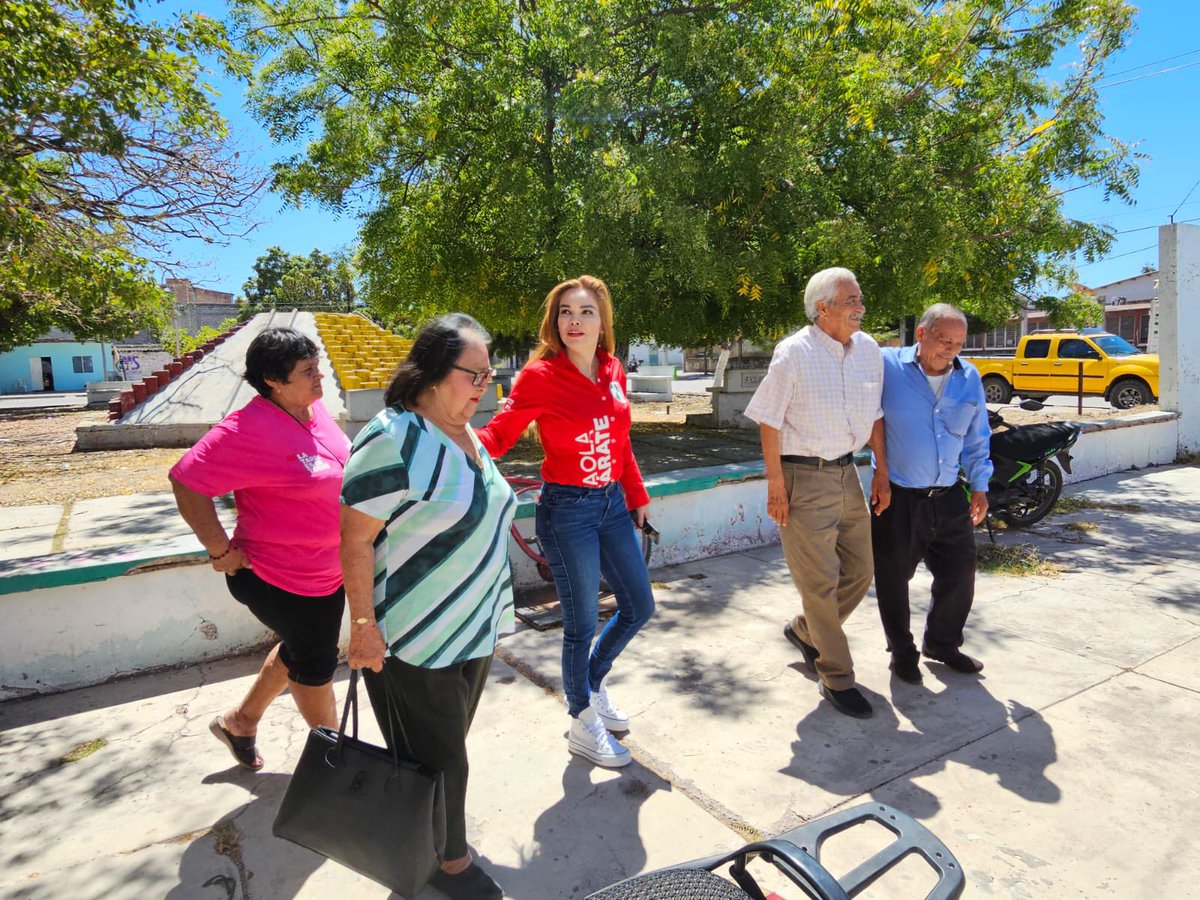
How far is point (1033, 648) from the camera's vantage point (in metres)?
3.94

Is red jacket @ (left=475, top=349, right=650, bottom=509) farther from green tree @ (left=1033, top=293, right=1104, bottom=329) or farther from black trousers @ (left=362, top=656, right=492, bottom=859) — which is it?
green tree @ (left=1033, top=293, right=1104, bottom=329)

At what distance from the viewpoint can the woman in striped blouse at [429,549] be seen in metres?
1.91

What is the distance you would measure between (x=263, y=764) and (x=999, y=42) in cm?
1022

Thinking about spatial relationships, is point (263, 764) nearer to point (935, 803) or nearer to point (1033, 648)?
point (935, 803)

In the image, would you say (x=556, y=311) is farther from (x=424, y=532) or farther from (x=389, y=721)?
(x=389, y=721)

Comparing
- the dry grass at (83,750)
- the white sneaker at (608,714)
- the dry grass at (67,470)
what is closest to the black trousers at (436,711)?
the white sneaker at (608,714)

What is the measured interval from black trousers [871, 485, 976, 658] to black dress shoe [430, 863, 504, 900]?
2.16 metres

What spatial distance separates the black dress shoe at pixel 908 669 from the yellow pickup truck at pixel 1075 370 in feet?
47.5

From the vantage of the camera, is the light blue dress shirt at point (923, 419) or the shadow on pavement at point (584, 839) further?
the light blue dress shirt at point (923, 419)

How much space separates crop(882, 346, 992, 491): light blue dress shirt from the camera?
3408mm

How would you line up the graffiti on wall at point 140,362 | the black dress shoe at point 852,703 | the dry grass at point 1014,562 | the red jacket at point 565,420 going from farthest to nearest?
1. the graffiti on wall at point 140,362
2. the dry grass at point 1014,562
3. the black dress shoe at point 852,703
4. the red jacket at point 565,420

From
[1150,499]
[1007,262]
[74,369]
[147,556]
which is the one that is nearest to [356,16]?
[147,556]

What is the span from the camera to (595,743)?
288 centimetres

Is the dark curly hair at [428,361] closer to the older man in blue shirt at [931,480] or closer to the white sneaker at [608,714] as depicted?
the white sneaker at [608,714]
